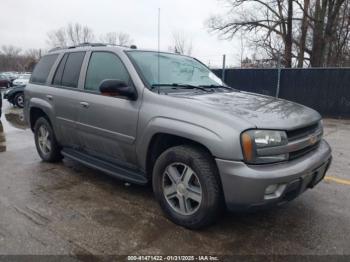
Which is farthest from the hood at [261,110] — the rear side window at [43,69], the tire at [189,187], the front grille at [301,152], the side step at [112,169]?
the rear side window at [43,69]

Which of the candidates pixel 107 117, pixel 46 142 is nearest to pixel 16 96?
pixel 46 142

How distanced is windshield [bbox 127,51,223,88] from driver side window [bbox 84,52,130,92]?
0.63 ft

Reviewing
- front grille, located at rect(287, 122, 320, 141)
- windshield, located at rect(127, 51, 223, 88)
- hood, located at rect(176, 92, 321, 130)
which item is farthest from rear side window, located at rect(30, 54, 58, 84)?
front grille, located at rect(287, 122, 320, 141)

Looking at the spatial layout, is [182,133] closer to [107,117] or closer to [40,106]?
[107,117]

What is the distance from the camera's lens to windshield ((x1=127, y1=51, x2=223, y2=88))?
3730 millimetres

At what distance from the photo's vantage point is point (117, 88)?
11.2 feet

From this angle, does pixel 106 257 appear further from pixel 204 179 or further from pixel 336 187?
pixel 336 187

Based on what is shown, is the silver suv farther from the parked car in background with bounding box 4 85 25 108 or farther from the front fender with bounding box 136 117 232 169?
the parked car in background with bounding box 4 85 25 108

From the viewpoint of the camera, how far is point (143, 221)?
3311 millimetres

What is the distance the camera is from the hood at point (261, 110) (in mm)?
2883

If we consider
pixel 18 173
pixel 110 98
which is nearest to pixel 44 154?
pixel 18 173

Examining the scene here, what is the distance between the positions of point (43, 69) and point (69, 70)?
898 millimetres

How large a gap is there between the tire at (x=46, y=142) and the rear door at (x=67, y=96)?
0.25m

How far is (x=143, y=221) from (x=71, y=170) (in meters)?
2.06
